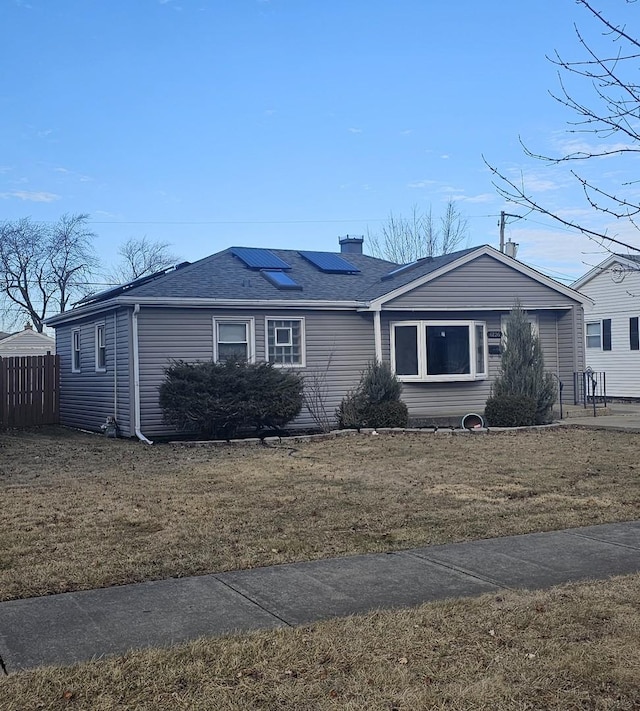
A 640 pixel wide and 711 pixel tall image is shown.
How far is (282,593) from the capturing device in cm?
563

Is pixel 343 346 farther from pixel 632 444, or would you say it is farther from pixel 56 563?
pixel 56 563

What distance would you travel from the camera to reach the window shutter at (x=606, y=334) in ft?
95.7

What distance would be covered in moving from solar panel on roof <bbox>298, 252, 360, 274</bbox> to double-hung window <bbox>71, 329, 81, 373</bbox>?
6.32 metres

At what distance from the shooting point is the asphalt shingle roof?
1773cm

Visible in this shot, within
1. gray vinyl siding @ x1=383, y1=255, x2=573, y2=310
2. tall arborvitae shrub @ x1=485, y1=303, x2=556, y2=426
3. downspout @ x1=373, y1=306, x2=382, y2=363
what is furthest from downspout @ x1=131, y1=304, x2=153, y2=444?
tall arborvitae shrub @ x1=485, y1=303, x2=556, y2=426

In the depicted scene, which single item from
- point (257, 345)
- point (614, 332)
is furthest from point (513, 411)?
point (614, 332)

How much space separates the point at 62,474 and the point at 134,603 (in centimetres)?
656

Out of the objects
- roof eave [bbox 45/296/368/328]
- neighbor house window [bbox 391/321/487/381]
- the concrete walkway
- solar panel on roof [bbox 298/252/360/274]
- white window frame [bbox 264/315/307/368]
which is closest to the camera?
roof eave [bbox 45/296/368/328]

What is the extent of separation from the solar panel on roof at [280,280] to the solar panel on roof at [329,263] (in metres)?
1.64

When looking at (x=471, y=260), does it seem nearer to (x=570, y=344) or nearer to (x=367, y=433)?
(x=570, y=344)

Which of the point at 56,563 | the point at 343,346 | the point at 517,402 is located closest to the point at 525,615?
the point at 56,563

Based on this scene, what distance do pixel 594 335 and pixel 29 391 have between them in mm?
19840

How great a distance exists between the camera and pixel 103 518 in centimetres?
822

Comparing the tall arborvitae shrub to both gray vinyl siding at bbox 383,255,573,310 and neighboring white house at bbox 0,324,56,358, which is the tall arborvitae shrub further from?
neighboring white house at bbox 0,324,56,358
